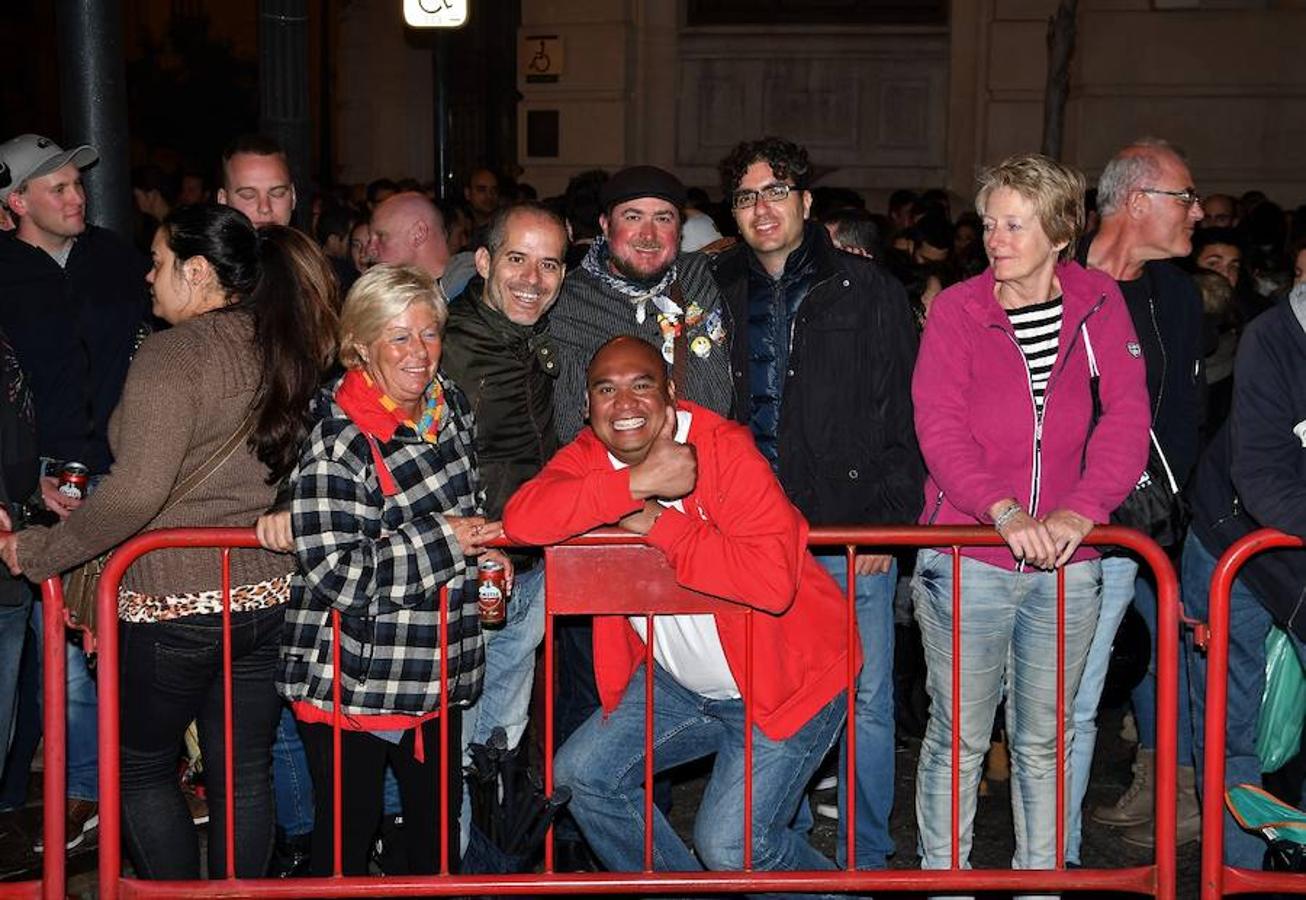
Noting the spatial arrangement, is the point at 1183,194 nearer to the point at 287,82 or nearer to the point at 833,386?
the point at 833,386

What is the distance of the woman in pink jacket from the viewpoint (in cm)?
496

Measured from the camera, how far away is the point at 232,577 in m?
4.70

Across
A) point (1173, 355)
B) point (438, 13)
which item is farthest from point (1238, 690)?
point (438, 13)

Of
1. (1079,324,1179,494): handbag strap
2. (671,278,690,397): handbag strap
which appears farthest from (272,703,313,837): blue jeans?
(1079,324,1179,494): handbag strap

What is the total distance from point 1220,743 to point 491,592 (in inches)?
80.9

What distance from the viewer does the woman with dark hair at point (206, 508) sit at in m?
4.56

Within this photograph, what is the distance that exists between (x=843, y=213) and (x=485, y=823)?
370cm

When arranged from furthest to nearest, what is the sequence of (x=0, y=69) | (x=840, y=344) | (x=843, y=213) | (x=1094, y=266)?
(x=0, y=69) → (x=843, y=213) → (x=1094, y=266) → (x=840, y=344)

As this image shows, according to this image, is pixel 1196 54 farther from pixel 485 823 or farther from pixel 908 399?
pixel 485 823

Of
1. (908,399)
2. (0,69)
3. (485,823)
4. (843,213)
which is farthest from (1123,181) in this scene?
(0,69)

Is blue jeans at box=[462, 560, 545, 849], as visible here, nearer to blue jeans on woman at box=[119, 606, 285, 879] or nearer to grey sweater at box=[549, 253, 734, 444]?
grey sweater at box=[549, 253, 734, 444]

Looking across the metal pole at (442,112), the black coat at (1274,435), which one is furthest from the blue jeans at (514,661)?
the metal pole at (442,112)

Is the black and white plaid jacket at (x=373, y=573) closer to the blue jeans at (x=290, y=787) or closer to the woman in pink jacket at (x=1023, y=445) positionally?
the blue jeans at (x=290, y=787)

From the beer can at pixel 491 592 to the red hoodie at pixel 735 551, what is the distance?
0.23 meters
